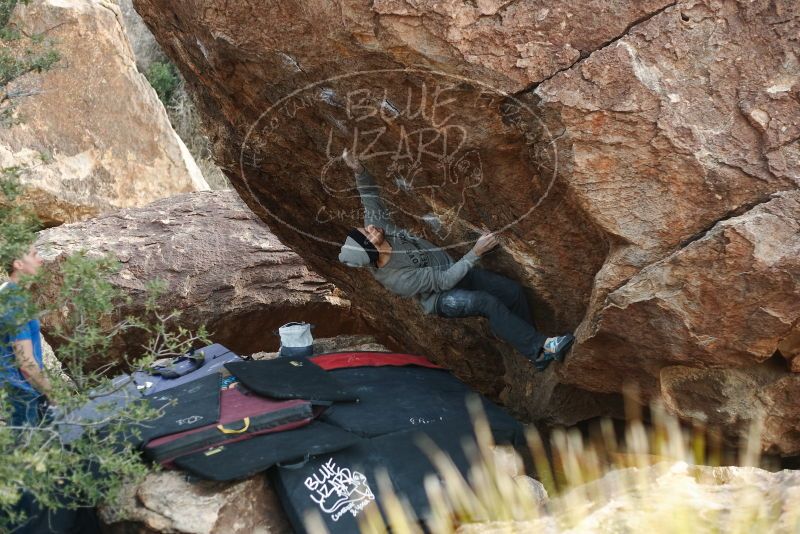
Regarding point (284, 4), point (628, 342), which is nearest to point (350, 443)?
point (628, 342)

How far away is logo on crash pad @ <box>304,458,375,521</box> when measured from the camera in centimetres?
411

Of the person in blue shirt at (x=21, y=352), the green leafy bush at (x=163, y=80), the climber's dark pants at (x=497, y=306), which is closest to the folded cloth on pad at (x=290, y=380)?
the climber's dark pants at (x=497, y=306)

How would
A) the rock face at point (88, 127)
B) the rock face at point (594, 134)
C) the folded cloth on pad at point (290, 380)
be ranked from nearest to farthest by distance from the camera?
the rock face at point (594, 134), the folded cloth on pad at point (290, 380), the rock face at point (88, 127)

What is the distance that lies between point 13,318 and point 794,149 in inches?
136

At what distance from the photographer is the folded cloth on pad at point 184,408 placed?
422 centimetres

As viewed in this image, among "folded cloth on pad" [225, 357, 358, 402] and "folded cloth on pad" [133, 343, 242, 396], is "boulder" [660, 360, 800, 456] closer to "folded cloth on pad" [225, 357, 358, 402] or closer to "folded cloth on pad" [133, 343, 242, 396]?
"folded cloth on pad" [225, 357, 358, 402]

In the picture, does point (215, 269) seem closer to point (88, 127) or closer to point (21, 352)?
point (21, 352)

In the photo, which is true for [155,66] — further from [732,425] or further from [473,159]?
[732,425]

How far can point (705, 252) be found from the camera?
3725 millimetres

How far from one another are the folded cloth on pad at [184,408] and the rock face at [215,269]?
218cm

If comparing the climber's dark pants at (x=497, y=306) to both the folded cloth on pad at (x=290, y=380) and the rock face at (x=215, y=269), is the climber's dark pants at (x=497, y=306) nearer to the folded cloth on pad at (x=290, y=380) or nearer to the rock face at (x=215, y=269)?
the folded cloth on pad at (x=290, y=380)

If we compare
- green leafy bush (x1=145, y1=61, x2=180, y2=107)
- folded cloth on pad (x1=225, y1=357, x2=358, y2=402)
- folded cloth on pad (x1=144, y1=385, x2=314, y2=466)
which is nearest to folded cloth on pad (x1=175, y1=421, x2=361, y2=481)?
folded cloth on pad (x1=144, y1=385, x2=314, y2=466)

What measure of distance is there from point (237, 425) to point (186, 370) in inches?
39.9

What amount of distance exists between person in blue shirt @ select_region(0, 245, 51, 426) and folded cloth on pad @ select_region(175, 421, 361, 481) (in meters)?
0.75
